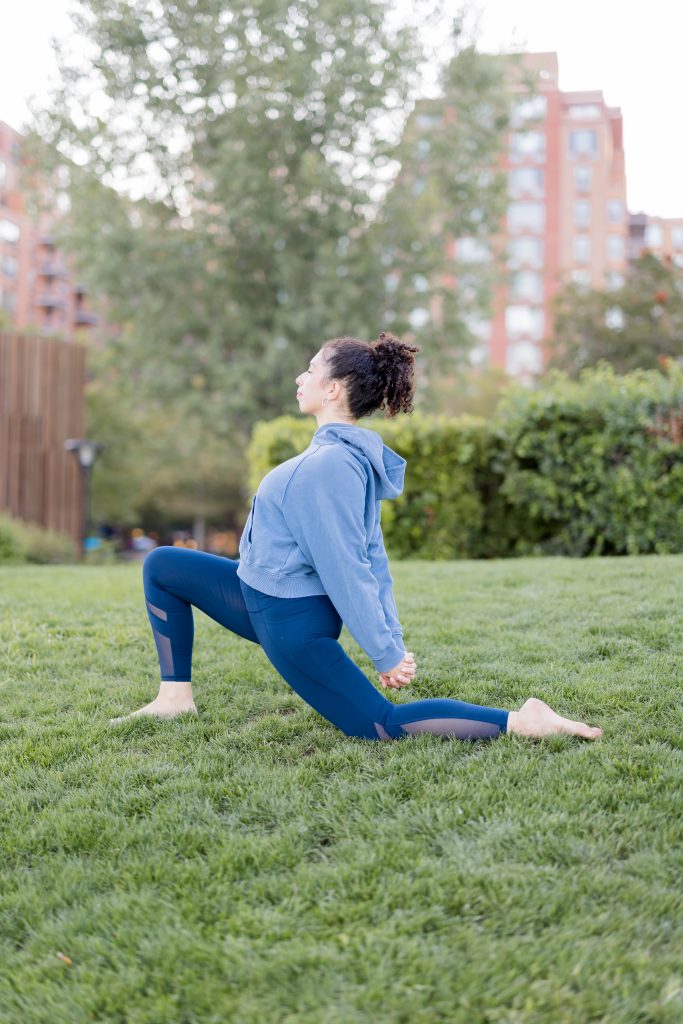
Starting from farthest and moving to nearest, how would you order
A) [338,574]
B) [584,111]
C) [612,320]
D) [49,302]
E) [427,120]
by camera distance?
[584,111] → [49,302] → [612,320] → [427,120] → [338,574]

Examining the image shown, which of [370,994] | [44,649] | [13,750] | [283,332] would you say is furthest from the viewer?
[283,332]

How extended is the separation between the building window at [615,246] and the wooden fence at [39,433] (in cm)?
5238

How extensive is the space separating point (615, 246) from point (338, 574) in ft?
211

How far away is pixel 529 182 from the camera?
61031mm

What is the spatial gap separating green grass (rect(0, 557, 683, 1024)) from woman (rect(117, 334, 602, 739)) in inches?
5.3

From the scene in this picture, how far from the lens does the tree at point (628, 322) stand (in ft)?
81.2

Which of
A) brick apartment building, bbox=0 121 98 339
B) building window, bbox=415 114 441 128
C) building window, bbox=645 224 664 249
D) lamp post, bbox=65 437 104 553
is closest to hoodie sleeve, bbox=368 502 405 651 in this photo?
lamp post, bbox=65 437 104 553

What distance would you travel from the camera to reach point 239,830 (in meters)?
2.87

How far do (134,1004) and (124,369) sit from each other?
62.1 ft

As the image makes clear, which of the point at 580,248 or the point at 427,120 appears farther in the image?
the point at 580,248

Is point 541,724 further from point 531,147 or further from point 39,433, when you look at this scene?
point 531,147

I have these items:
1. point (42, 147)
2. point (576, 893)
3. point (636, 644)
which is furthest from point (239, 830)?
point (42, 147)

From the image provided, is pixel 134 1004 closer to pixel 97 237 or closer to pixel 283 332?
pixel 283 332

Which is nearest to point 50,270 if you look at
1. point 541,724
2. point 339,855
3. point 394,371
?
point 394,371
